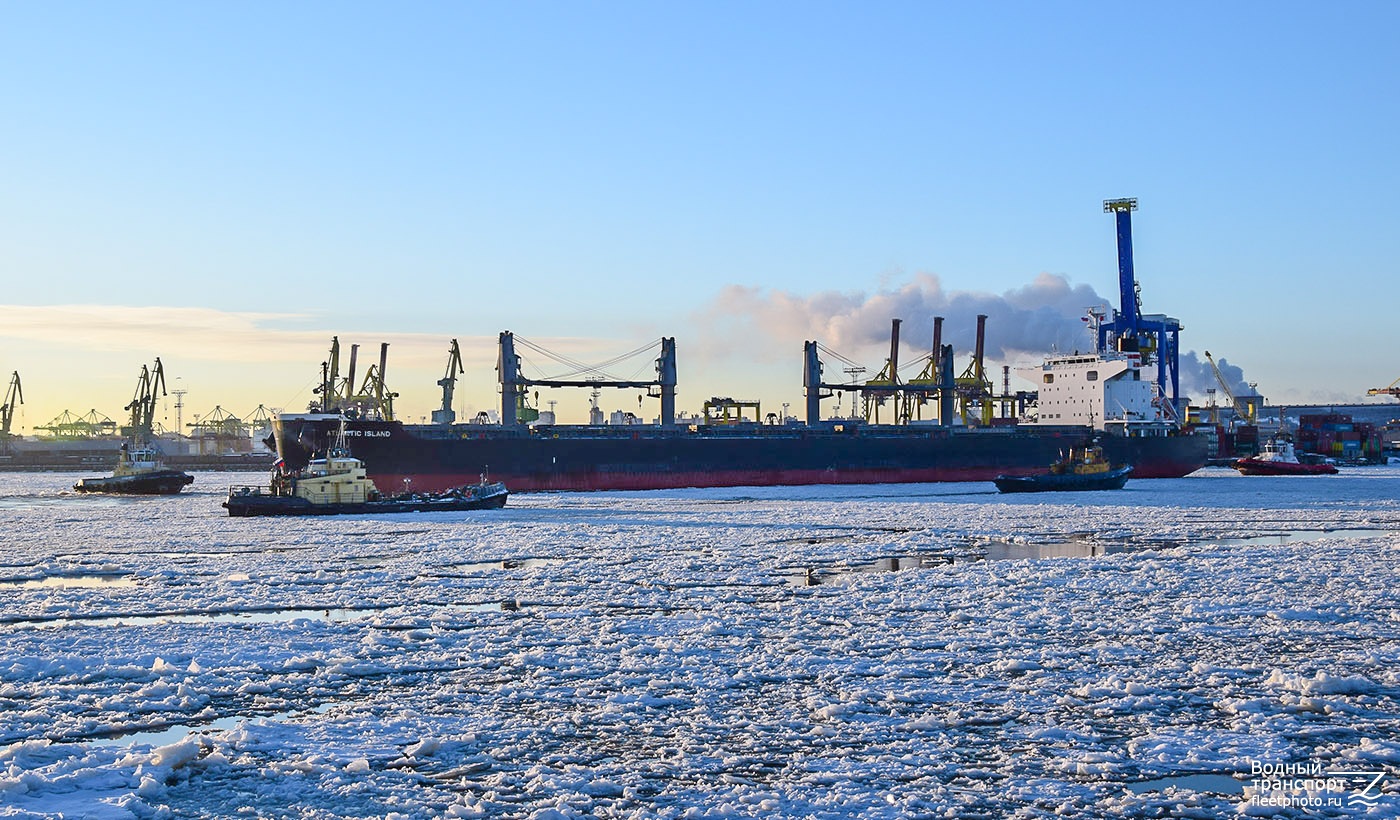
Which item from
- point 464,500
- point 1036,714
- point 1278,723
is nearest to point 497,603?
point 1036,714

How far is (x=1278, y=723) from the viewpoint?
26.2ft

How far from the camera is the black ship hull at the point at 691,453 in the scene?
140 ft

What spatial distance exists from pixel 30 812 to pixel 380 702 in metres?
2.84

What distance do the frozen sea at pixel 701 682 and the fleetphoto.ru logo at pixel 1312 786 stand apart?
25mm

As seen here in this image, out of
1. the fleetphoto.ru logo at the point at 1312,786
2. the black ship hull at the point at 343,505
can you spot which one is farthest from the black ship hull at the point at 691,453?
the fleetphoto.ru logo at the point at 1312,786

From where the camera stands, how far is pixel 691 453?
48312mm

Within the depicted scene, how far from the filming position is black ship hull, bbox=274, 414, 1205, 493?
4262cm

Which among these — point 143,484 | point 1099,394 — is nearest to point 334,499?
point 143,484

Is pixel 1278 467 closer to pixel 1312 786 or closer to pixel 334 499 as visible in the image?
pixel 334 499

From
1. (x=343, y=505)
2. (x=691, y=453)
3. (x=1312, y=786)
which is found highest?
(x=691, y=453)

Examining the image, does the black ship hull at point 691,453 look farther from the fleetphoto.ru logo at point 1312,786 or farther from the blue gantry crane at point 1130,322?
the fleetphoto.ru logo at point 1312,786

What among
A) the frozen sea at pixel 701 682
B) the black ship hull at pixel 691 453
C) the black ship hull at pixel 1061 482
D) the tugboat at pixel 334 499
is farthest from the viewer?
the black ship hull at pixel 691 453

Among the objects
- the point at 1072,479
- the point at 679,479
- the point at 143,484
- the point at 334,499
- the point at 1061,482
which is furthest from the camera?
the point at 143,484

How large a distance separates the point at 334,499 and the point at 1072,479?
26357 mm
